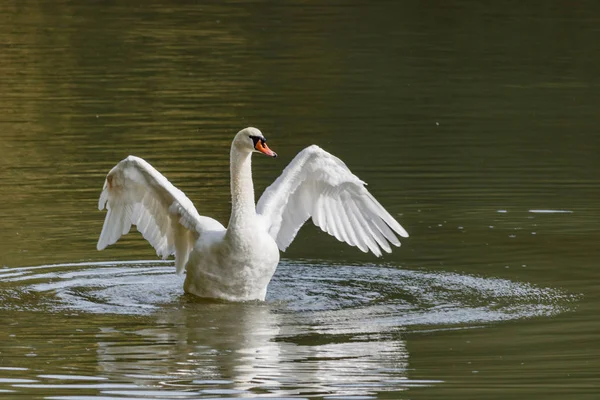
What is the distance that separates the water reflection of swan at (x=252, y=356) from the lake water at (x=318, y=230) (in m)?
0.02

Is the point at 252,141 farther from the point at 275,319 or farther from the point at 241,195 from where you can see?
the point at 275,319

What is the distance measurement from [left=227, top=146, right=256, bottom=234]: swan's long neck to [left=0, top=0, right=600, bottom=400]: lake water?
67 cm

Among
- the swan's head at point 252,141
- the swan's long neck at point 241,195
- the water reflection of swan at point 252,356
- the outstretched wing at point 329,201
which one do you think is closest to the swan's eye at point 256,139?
the swan's head at point 252,141

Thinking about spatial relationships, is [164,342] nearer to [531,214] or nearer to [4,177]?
[531,214]

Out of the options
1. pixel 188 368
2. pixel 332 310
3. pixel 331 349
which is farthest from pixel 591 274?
pixel 188 368

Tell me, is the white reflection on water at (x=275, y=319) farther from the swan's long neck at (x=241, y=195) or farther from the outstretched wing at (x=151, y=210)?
the swan's long neck at (x=241, y=195)

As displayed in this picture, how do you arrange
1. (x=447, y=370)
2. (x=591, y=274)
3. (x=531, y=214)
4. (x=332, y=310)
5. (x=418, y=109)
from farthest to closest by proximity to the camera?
(x=418, y=109) < (x=531, y=214) < (x=591, y=274) < (x=332, y=310) < (x=447, y=370)

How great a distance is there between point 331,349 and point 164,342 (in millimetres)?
1254

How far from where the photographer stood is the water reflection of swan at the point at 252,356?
8.84m

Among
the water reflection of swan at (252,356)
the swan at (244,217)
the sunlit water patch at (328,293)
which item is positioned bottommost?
the water reflection of swan at (252,356)

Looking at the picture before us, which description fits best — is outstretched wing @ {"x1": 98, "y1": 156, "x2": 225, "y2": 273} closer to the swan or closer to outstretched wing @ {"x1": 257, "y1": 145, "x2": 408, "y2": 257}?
the swan

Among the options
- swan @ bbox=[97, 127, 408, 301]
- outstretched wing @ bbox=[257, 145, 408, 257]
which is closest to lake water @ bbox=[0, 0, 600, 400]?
swan @ bbox=[97, 127, 408, 301]

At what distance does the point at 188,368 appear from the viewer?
929 cm

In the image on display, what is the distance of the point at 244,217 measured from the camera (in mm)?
11500
